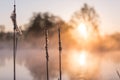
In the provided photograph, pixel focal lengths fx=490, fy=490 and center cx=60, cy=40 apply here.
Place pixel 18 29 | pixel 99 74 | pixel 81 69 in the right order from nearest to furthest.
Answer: pixel 18 29, pixel 99 74, pixel 81 69

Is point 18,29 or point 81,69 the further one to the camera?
point 81,69

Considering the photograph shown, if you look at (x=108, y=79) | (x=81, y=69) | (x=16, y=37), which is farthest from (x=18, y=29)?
(x=81, y=69)

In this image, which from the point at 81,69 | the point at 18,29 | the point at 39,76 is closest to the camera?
the point at 18,29

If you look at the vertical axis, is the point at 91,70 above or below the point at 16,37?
below

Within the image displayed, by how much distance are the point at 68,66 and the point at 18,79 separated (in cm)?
1973

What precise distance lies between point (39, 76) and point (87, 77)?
1561cm

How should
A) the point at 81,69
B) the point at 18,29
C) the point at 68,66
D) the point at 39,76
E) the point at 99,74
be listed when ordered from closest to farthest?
the point at 18,29 → the point at 39,76 → the point at 99,74 → the point at 81,69 → the point at 68,66

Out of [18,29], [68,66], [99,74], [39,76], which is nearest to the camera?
[18,29]

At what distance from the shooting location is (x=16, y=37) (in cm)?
8300

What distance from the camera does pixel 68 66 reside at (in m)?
187

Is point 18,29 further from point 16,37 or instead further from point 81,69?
point 81,69

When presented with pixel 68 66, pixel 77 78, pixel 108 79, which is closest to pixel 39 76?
pixel 77 78

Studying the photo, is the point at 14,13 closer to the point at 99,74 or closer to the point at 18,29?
the point at 18,29

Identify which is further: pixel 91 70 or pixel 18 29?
pixel 91 70
